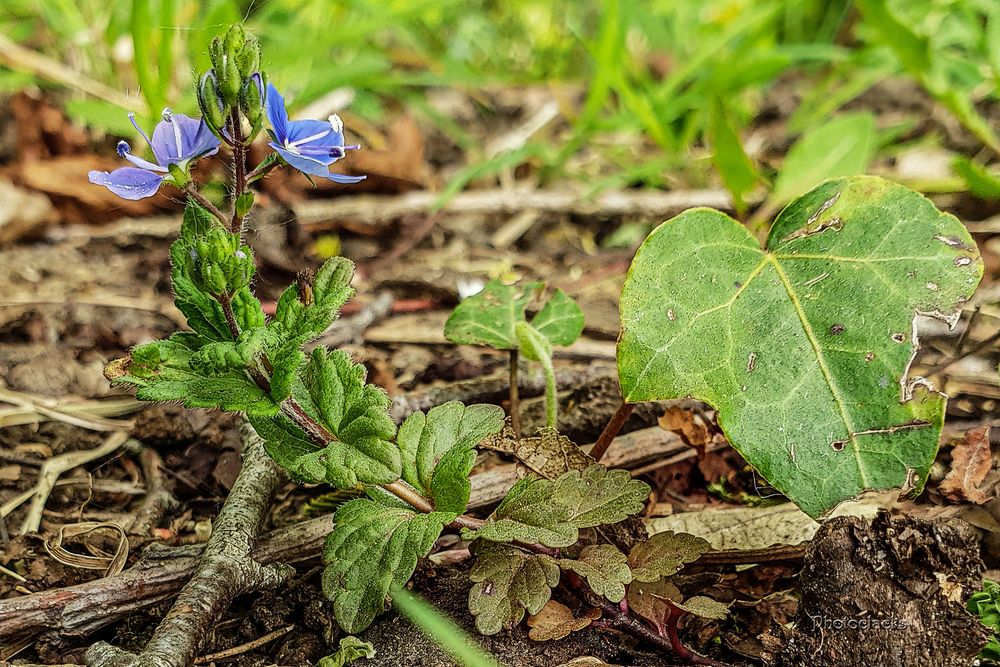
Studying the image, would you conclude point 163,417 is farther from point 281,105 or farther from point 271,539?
point 281,105

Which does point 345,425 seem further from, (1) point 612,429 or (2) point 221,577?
(1) point 612,429

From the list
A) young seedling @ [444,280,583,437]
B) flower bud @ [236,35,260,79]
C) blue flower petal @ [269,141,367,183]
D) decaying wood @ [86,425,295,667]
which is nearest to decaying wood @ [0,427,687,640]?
decaying wood @ [86,425,295,667]

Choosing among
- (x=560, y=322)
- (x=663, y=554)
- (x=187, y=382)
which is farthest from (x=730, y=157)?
(x=187, y=382)

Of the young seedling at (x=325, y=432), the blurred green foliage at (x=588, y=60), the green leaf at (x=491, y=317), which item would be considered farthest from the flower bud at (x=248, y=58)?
the blurred green foliage at (x=588, y=60)

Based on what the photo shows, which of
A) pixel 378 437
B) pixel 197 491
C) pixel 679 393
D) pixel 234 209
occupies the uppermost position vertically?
pixel 234 209

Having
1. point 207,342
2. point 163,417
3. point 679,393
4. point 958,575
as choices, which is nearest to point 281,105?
point 207,342

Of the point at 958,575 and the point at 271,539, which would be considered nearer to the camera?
the point at 958,575

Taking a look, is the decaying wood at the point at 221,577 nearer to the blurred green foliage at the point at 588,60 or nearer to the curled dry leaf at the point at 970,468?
the curled dry leaf at the point at 970,468

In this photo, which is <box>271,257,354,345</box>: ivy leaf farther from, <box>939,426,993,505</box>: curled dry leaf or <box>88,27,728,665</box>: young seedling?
<box>939,426,993,505</box>: curled dry leaf
